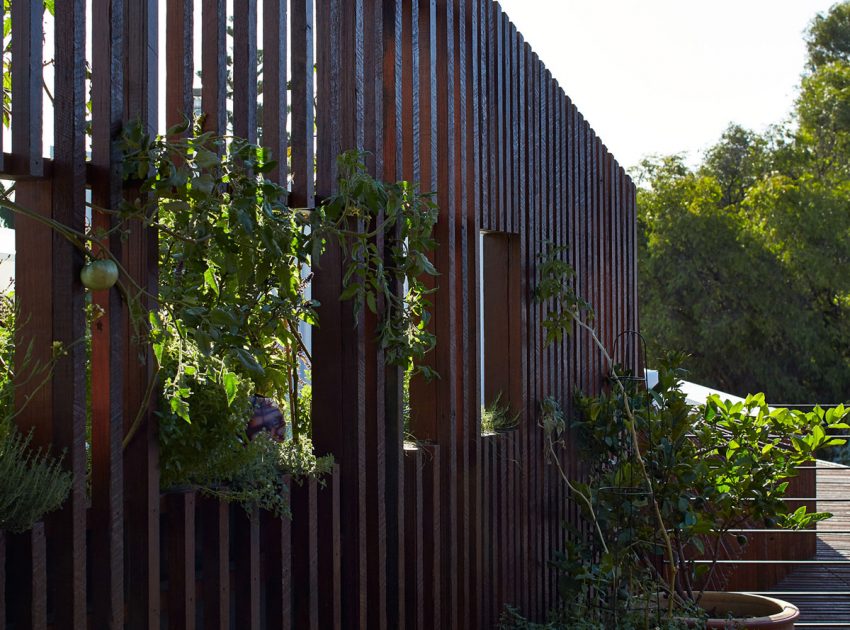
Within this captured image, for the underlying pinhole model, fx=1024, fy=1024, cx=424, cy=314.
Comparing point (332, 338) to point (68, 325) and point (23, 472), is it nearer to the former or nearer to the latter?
point (68, 325)

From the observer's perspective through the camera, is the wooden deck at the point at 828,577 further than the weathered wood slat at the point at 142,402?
Yes

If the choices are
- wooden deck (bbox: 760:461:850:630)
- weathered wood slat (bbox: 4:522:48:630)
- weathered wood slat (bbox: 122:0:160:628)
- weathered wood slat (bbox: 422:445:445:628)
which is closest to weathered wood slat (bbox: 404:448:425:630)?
weathered wood slat (bbox: 422:445:445:628)

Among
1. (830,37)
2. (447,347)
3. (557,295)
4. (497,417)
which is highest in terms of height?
(830,37)

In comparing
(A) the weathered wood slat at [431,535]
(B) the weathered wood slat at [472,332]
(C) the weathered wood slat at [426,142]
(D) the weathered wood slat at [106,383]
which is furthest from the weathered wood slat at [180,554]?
(B) the weathered wood slat at [472,332]

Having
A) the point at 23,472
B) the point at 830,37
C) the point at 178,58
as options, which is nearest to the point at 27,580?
the point at 23,472

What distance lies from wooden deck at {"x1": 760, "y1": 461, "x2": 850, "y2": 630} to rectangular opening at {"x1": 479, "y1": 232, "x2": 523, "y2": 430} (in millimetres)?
1861

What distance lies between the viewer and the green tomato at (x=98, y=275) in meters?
2.00

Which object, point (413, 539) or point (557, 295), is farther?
point (557, 295)

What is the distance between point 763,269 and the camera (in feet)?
66.3

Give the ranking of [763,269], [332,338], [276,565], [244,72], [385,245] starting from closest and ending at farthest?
1. [244,72]
2. [276,565]
3. [332,338]
4. [385,245]
5. [763,269]

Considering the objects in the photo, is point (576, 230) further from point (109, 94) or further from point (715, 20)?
point (715, 20)

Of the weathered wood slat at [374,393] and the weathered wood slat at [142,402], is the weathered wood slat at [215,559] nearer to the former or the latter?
the weathered wood slat at [142,402]

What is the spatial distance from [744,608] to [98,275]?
12.3ft

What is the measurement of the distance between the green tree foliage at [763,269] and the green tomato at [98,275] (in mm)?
19185
